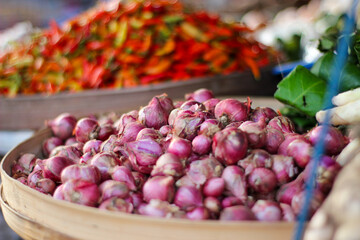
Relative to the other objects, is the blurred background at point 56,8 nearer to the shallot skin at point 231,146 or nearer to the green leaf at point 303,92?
the green leaf at point 303,92

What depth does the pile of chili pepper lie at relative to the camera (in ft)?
6.33

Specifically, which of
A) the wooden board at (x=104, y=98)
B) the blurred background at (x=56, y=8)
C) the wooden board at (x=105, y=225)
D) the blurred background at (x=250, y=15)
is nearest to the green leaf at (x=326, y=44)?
the wooden board at (x=104, y=98)

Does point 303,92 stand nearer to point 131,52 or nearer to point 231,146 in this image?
point 231,146

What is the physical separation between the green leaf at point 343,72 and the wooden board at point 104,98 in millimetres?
707

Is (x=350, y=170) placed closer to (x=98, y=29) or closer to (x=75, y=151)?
(x=75, y=151)

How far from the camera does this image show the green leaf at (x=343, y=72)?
102cm

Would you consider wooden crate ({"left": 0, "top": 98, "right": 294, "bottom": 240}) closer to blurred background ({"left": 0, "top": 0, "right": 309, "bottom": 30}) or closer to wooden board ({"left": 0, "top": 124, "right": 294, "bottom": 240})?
wooden board ({"left": 0, "top": 124, "right": 294, "bottom": 240})

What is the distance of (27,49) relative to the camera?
7.30 feet

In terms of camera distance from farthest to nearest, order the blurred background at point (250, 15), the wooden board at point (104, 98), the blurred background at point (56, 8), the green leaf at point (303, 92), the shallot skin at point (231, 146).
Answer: the blurred background at point (56, 8)
the blurred background at point (250, 15)
the wooden board at point (104, 98)
the green leaf at point (303, 92)
the shallot skin at point (231, 146)

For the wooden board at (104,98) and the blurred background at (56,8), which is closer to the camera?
the wooden board at (104,98)

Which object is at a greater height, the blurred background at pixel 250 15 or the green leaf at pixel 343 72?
the green leaf at pixel 343 72

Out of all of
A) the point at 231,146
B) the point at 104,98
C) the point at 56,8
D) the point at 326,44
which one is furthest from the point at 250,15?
the point at 231,146

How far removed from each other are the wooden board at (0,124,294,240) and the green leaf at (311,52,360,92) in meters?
0.63

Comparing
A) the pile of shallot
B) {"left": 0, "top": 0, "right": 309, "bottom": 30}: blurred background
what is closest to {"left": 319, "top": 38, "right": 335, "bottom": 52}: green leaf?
the pile of shallot
